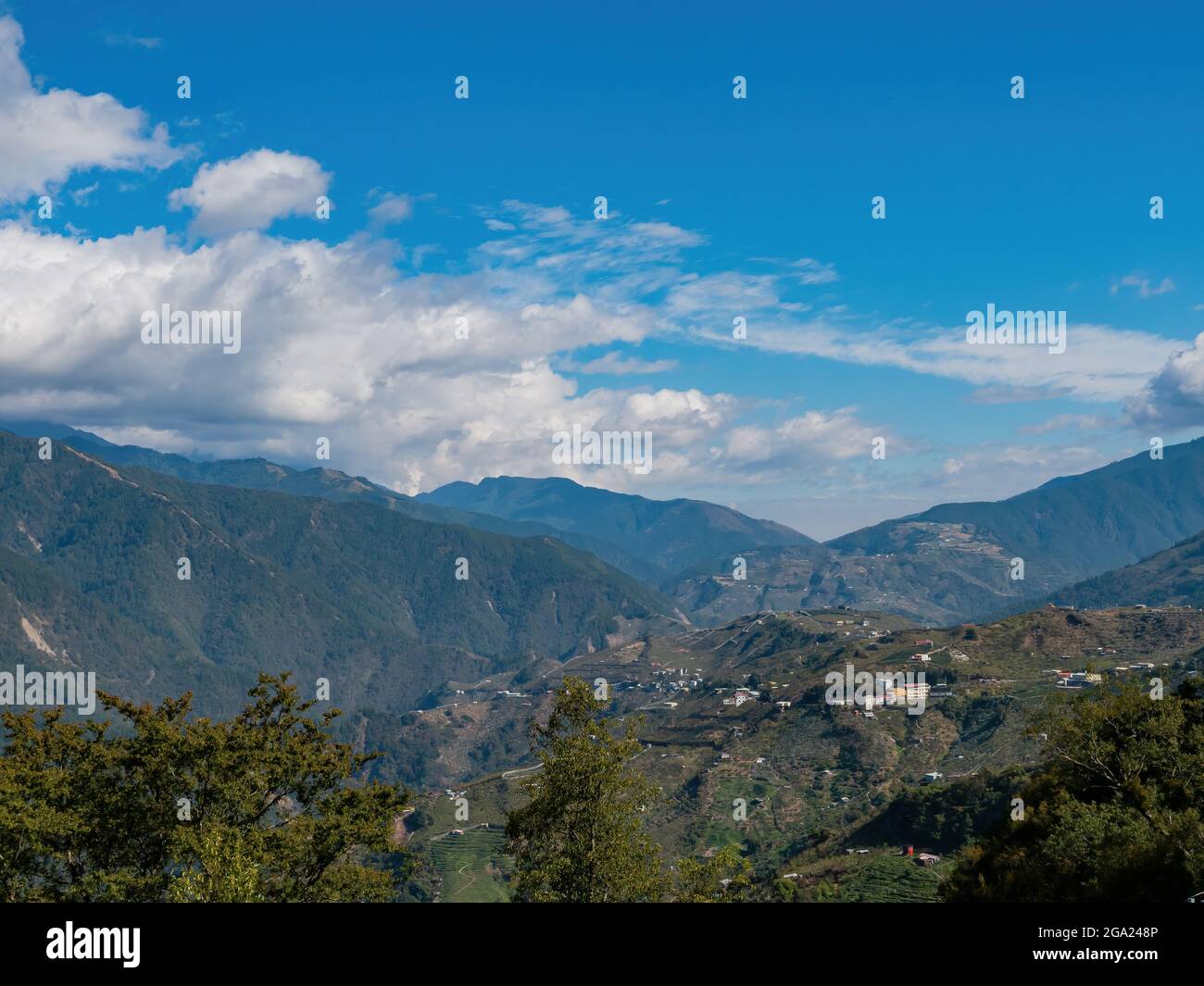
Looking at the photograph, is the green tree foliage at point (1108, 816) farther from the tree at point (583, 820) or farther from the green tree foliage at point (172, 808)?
the green tree foliage at point (172, 808)

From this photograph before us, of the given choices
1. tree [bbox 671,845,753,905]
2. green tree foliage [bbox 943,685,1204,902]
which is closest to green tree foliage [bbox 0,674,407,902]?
tree [bbox 671,845,753,905]

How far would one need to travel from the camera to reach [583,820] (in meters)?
43.8

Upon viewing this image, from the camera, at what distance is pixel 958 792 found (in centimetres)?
17838

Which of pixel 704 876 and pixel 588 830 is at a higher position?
pixel 588 830

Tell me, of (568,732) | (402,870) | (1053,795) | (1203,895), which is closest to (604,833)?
(568,732)

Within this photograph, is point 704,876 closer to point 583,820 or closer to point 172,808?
point 583,820

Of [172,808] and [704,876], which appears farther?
[172,808]

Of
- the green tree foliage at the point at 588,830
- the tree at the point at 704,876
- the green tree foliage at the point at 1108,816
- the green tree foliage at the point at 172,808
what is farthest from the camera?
the green tree foliage at the point at 172,808

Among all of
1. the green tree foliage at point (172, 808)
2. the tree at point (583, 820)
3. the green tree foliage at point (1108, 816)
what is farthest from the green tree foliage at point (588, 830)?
the green tree foliage at point (1108, 816)

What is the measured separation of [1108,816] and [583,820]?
3185 cm

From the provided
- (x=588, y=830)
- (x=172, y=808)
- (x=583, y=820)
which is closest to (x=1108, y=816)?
(x=588, y=830)

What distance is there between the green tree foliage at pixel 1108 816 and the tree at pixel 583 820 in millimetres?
21676

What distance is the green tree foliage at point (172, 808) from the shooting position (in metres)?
44.0
